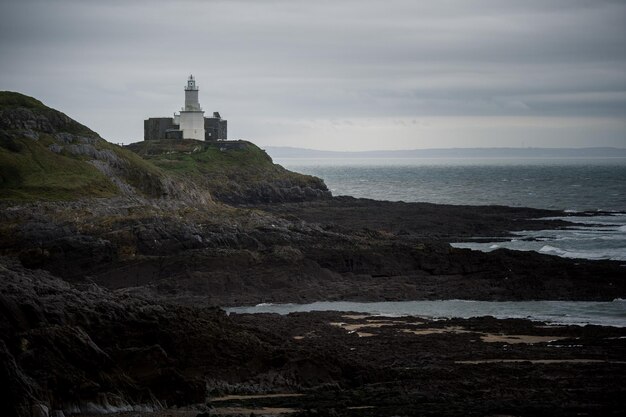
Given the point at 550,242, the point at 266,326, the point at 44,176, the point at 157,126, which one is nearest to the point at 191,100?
the point at 157,126

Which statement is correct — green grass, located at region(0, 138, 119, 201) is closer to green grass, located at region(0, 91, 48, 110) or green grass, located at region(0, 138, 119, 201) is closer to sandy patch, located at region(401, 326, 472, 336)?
green grass, located at region(0, 91, 48, 110)

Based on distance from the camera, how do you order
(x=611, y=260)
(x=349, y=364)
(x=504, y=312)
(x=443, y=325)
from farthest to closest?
(x=611, y=260)
(x=504, y=312)
(x=443, y=325)
(x=349, y=364)

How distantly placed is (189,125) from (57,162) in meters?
42.2

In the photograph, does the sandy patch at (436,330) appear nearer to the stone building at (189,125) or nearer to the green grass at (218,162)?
the green grass at (218,162)

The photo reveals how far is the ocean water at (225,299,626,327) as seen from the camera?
112 ft

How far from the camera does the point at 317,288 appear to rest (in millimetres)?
40406

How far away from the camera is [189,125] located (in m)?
102

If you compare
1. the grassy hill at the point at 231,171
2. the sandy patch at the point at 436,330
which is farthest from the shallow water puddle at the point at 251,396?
the grassy hill at the point at 231,171

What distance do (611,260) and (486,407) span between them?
28.1 m

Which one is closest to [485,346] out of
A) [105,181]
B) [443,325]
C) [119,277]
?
[443,325]

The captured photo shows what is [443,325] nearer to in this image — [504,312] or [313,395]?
[504,312]

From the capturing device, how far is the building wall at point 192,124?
10119 cm

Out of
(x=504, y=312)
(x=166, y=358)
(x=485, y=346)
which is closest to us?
(x=166, y=358)

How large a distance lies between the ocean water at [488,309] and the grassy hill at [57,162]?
20.4 meters
